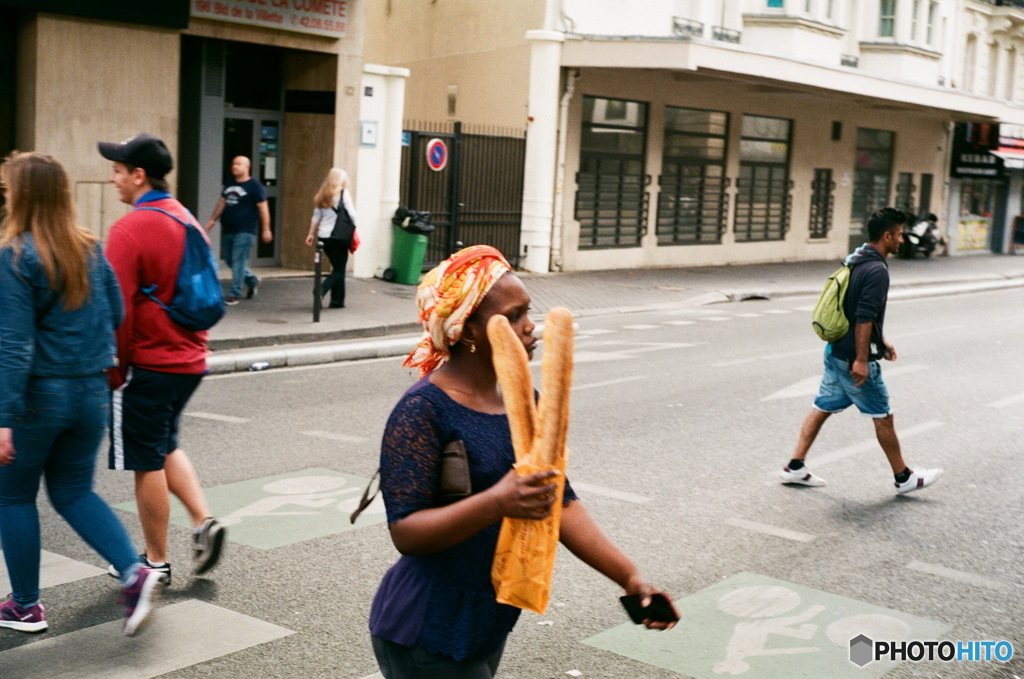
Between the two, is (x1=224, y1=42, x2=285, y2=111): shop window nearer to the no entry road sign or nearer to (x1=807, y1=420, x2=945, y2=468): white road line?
the no entry road sign

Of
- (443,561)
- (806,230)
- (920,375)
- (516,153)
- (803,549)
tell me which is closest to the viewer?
(443,561)

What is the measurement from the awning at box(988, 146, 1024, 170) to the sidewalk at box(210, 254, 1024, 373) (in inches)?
256

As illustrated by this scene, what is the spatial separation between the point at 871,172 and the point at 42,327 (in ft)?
103

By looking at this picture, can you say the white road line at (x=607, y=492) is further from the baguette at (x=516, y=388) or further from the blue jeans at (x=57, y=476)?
the baguette at (x=516, y=388)

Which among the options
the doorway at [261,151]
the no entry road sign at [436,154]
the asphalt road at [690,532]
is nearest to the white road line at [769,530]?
the asphalt road at [690,532]

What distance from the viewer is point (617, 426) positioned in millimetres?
9531

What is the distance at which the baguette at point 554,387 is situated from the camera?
245 cm

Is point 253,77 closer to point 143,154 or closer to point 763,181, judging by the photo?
point 763,181

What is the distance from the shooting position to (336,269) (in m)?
15.3

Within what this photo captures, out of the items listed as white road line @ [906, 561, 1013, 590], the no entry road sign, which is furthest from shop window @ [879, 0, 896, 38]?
white road line @ [906, 561, 1013, 590]

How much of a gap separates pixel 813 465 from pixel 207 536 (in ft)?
15.3

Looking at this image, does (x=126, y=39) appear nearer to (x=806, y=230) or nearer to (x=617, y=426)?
(x=617, y=426)

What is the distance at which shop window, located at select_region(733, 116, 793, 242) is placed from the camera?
2762 cm

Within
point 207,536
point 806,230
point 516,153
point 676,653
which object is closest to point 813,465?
point 676,653
